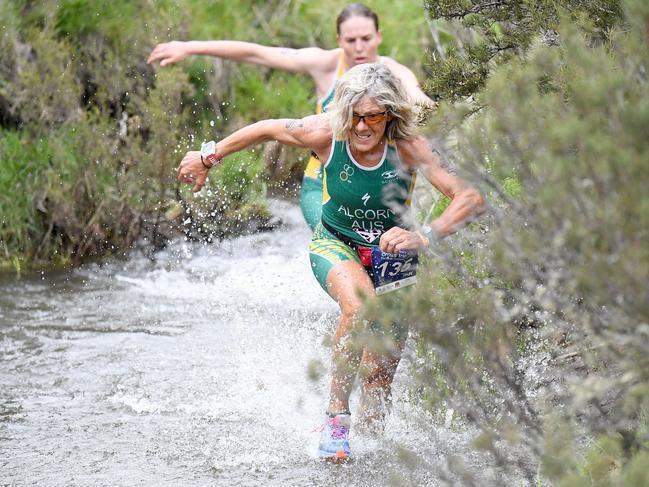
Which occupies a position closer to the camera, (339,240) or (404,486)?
(404,486)

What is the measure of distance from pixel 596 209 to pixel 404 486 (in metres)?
0.85

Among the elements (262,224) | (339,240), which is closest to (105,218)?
(262,224)

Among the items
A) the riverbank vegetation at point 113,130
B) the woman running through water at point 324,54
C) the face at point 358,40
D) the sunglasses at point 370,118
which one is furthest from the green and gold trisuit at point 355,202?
the riverbank vegetation at point 113,130

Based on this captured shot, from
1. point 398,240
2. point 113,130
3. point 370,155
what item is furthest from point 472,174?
point 113,130

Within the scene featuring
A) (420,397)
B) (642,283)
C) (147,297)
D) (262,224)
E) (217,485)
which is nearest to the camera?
(642,283)

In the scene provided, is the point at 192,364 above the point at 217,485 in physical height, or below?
below

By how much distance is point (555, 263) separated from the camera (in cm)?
278

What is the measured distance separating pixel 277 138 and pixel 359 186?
0.45m

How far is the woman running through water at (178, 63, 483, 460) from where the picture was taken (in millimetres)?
4758

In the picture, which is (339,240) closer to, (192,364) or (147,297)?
(192,364)

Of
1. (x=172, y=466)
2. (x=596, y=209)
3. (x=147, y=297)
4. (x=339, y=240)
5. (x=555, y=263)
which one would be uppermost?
(x=596, y=209)

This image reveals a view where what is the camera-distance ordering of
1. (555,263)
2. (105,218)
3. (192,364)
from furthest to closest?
(105,218), (192,364), (555,263)

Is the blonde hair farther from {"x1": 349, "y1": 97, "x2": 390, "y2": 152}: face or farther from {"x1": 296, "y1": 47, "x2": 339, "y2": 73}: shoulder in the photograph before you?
{"x1": 296, "y1": 47, "x2": 339, "y2": 73}: shoulder

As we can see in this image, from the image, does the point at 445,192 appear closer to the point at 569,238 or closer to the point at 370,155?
the point at 370,155
